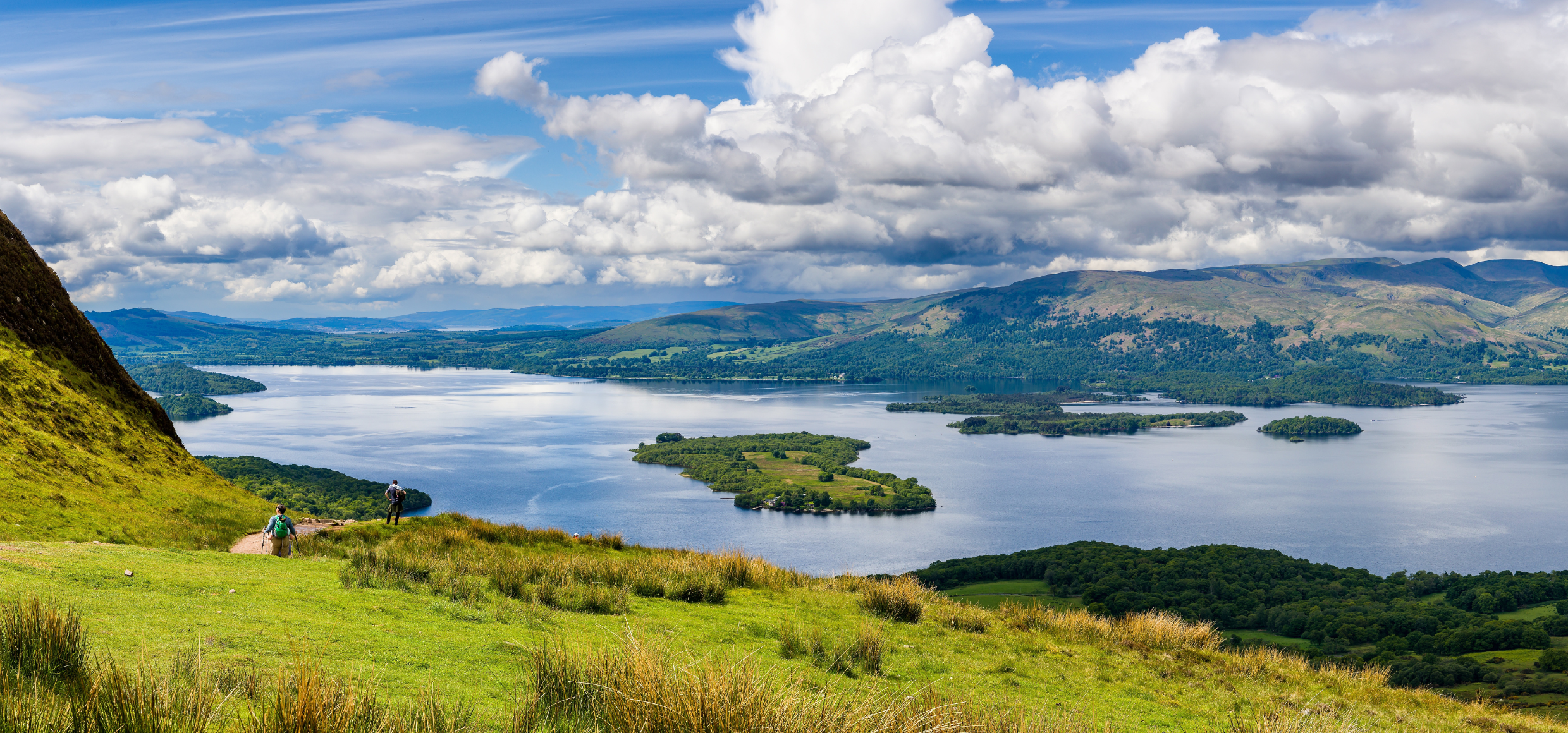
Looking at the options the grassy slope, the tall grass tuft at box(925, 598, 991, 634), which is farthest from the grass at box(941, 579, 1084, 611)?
the grassy slope

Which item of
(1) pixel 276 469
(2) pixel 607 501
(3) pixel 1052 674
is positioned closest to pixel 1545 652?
(3) pixel 1052 674

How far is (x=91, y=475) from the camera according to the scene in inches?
834

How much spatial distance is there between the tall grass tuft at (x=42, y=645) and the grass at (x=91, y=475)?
11.3 m

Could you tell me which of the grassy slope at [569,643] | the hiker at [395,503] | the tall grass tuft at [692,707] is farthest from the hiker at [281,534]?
the tall grass tuft at [692,707]

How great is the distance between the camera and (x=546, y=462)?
124 meters

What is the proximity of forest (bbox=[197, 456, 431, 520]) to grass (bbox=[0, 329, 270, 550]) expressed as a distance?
46.8m

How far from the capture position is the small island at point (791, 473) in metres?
107

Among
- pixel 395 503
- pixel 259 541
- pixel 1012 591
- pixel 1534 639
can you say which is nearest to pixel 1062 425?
pixel 1012 591

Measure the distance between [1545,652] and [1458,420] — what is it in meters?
186

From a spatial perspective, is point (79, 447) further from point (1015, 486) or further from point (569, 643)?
point (1015, 486)

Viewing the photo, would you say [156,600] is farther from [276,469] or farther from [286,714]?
[276,469]

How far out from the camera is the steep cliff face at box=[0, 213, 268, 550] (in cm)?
1800

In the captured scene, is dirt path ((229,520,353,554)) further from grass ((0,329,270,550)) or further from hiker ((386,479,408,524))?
hiker ((386,479,408,524))

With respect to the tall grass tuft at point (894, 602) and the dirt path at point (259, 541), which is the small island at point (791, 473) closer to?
the dirt path at point (259, 541)
